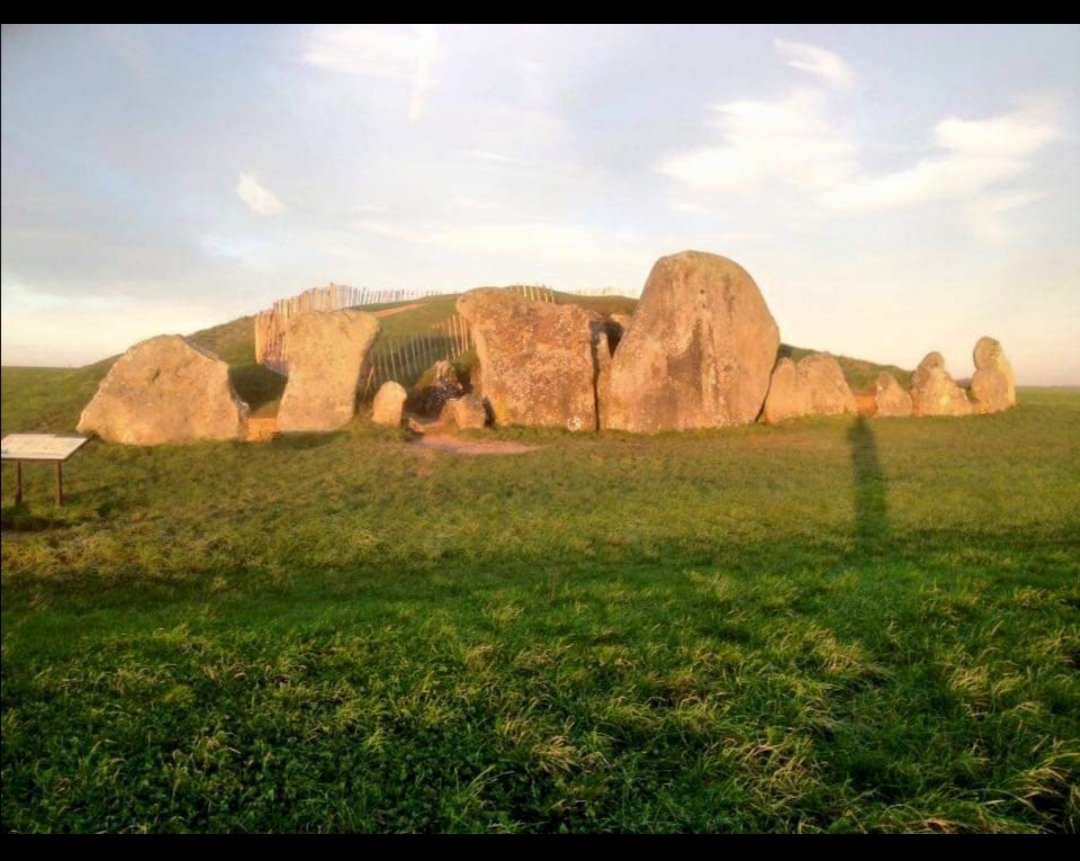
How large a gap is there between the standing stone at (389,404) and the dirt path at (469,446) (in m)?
0.96

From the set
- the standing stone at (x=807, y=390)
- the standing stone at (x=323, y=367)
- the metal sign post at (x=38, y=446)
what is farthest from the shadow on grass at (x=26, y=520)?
the standing stone at (x=807, y=390)

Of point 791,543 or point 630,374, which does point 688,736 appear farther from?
point 630,374

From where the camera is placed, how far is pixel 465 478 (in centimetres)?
1155

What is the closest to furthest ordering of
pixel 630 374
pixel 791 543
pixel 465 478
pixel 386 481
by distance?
pixel 791 543 → pixel 386 481 → pixel 465 478 → pixel 630 374

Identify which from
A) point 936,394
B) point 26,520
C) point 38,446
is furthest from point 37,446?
point 936,394

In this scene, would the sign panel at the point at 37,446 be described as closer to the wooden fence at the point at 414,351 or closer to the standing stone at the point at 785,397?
the wooden fence at the point at 414,351

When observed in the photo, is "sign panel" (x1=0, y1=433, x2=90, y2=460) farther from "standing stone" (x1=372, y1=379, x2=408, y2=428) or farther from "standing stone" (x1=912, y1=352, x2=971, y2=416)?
"standing stone" (x1=912, y1=352, x2=971, y2=416)

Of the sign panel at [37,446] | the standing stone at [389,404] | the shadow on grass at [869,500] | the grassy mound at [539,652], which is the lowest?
the grassy mound at [539,652]

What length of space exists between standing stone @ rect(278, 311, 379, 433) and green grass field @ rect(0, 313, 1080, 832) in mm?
5678

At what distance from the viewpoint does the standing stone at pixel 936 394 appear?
13.3m

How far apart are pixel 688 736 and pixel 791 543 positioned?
4066 millimetres

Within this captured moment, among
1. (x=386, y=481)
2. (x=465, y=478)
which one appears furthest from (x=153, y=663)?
(x=465, y=478)

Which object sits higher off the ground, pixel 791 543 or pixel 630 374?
pixel 630 374

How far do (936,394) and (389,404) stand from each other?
37.9ft
